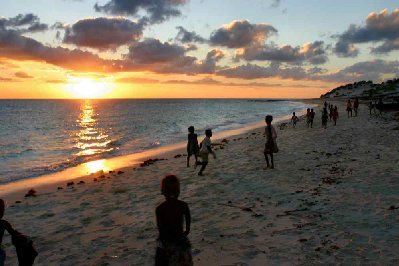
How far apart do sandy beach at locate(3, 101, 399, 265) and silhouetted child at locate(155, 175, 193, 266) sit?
2.29 metres

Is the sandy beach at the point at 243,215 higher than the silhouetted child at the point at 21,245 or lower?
lower

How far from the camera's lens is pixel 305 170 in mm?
14477

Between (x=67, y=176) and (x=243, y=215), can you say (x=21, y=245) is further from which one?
(x=67, y=176)

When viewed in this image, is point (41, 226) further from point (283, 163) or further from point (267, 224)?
point (283, 163)

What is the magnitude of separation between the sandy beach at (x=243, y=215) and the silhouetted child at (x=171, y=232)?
2.29 metres

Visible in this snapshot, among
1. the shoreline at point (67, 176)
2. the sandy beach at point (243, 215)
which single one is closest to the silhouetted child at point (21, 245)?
the sandy beach at point (243, 215)

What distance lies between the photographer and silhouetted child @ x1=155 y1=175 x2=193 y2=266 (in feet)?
15.9

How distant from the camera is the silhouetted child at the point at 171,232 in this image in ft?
15.9

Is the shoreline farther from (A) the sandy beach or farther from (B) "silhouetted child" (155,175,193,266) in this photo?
(B) "silhouetted child" (155,175,193,266)

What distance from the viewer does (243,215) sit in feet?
31.2

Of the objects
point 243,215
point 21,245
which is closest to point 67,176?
point 243,215

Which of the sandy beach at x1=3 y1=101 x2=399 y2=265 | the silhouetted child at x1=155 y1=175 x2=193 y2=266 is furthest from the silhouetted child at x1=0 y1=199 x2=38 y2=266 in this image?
the sandy beach at x1=3 y1=101 x2=399 y2=265

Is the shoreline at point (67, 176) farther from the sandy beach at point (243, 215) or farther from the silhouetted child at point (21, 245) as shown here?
the silhouetted child at point (21, 245)

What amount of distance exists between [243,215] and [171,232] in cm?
494
